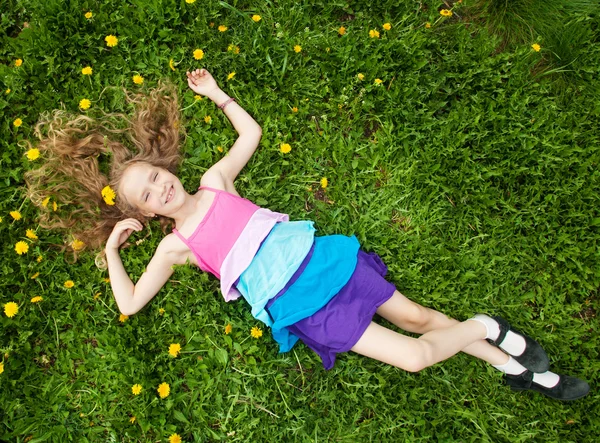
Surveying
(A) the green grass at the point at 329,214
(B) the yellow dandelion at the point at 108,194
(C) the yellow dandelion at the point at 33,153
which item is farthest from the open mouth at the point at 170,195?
(C) the yellow dandelion at the point at 33,153

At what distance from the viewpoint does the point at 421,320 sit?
9.44 ft

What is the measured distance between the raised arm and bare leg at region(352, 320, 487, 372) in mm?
1316

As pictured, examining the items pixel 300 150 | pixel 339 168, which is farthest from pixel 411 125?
pixel 300 150

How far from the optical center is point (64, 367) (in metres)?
2.94

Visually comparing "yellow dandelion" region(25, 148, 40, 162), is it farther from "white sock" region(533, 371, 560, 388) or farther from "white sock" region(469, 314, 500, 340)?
"white sock" region(533, 371, 560, 388)

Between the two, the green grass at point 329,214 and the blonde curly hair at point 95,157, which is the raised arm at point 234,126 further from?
the blonde curly hair at point 95,157

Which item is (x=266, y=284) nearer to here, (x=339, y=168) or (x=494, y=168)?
(x=339, y=168)

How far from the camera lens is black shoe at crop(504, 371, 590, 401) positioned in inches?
115

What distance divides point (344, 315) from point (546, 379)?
143 centimetres

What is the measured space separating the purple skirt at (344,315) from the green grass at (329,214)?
29cm

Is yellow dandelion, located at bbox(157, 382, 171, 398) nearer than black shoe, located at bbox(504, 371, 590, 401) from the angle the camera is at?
Yes

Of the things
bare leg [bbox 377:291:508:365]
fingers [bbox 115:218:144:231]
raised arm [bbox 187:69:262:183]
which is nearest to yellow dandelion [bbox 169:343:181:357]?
fingers [bbox 115:218:144:231]

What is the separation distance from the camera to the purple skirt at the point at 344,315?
104 inches

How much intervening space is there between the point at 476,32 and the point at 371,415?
2.84 metres
